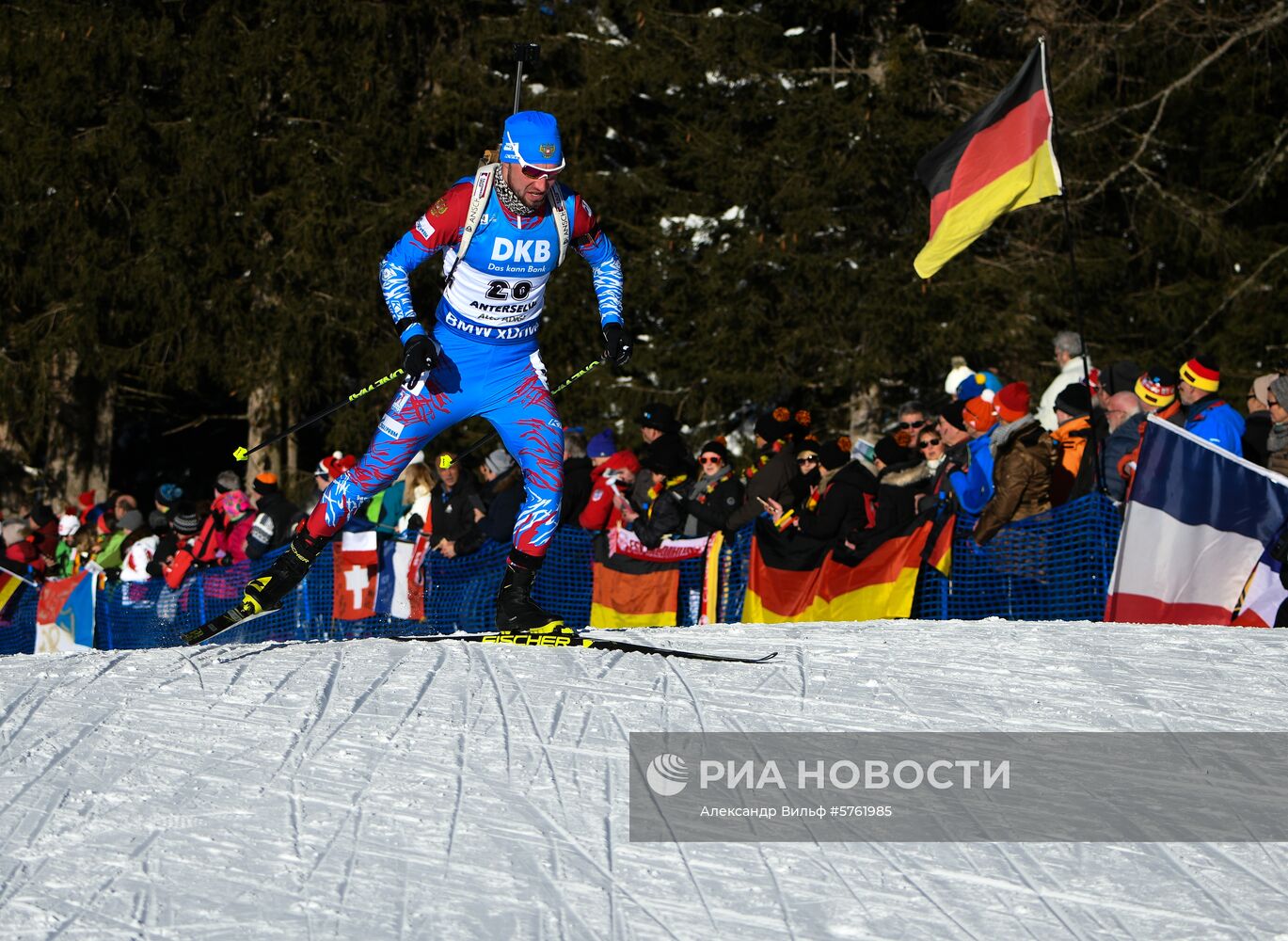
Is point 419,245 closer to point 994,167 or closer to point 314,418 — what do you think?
point 314,418

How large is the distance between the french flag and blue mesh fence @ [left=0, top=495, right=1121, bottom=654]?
0.19m

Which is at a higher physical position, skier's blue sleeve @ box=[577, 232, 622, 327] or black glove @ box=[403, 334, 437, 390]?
skier's blue sleeve @ box=[577, 232, 622, 327]

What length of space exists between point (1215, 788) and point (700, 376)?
1302cm

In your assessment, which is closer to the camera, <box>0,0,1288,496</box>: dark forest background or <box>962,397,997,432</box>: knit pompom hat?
<box>962,397,997,432</box>: knit pompom hat

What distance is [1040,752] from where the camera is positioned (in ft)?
15.6

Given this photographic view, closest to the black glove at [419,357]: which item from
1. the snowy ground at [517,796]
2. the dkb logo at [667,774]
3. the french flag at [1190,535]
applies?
the snowy ground at [517,796]

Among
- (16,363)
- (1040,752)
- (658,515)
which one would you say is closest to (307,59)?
(16,363)

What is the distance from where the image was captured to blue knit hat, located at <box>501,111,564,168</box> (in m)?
6.09

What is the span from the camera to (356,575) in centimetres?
1094

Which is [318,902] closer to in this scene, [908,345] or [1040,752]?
[1040,752]

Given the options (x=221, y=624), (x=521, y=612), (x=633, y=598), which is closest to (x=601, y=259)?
(x=521, y=612)

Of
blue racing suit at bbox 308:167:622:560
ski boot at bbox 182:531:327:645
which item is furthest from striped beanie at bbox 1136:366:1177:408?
ski boot at bbox 182:531:327:645

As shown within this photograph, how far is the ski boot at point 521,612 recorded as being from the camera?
6.70 meters

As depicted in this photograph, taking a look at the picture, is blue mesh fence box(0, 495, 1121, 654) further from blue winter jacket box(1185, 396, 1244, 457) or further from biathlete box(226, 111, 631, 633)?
biathlete box(226, 111, 631, 633)
